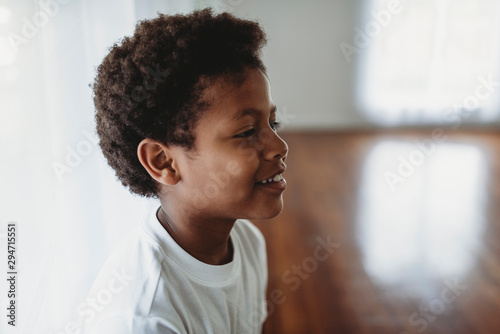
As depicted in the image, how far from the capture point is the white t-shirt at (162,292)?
71 centimetres

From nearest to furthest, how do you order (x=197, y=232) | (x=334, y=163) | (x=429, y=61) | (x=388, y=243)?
1. (x=197, y=232)
2. (x=388, y=243)
3. (x=334, y=163)
4. (x=429, y=61)

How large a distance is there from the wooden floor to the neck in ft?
3.34

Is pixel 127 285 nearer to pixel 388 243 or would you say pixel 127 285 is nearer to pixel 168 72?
pixel 168 72

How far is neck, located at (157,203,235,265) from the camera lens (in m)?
0.86

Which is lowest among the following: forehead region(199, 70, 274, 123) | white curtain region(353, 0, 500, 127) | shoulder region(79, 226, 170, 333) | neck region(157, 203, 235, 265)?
A: shoulder region(79, 226, 170, 333)

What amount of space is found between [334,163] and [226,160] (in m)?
3.21

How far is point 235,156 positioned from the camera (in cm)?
77

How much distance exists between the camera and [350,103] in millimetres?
4762

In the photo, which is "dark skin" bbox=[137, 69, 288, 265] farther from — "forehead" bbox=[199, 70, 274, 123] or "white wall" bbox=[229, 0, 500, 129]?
"white wall" bbox=[229, 0, 500, 129]

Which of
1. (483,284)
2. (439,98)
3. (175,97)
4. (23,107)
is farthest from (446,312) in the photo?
(439,98)

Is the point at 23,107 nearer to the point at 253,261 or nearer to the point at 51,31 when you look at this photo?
the point at 51,31

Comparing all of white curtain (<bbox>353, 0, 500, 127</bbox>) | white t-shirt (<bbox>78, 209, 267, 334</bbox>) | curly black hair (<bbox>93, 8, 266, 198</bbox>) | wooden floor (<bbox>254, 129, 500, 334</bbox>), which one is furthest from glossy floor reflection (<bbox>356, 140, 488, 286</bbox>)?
curly black hair (<bbox>93, 8, 266, 198</bbox>)

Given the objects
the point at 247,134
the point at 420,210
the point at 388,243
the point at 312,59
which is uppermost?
the point at 312,59

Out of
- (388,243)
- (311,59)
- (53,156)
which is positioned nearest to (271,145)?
(53,156)
